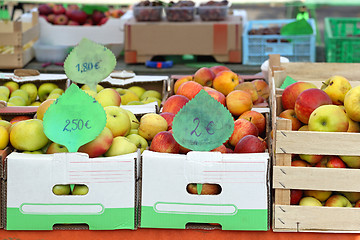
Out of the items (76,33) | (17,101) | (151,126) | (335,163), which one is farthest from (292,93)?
(76,33)

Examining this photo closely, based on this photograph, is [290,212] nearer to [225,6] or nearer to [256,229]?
[256,229]

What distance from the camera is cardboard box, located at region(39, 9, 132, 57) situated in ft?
13.7

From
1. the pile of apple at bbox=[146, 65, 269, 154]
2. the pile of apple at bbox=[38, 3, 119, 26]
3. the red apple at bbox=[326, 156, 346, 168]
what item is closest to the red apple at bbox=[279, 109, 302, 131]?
the pile of apple at bbox=[146, 65, 269, 154]

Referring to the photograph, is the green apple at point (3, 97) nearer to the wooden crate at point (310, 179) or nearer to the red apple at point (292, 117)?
the red apple at point (292, 117)

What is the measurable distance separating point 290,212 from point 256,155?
7.3 inches

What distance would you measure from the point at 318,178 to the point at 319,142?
10cm

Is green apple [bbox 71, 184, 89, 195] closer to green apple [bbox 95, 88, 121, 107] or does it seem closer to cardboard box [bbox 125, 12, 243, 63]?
green apple [bbox 95, 88, 121, 107]

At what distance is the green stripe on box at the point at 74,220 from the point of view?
1542 mm

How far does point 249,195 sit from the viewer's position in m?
1.52

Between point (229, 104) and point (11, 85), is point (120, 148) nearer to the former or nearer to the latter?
point (229, 104)

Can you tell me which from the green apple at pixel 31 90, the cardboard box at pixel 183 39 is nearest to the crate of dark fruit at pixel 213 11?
the cardboard box at pixel 183 39

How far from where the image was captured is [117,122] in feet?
5.72

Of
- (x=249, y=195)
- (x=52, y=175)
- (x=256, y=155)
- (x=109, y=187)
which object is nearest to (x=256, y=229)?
(x=249, y=195)

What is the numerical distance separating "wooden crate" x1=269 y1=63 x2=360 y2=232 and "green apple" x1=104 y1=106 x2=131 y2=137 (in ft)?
1.68
